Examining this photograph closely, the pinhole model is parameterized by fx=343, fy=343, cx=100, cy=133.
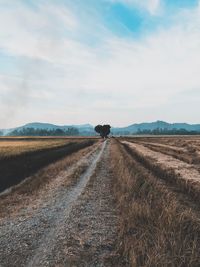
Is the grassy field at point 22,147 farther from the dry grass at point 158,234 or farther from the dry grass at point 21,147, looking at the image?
the dry grass at point 158,234

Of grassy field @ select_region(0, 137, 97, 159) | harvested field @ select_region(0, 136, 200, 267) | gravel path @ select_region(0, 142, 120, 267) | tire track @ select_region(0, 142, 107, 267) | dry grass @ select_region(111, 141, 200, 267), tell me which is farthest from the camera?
grassy field @ select_region(0, 137, 97, 159)

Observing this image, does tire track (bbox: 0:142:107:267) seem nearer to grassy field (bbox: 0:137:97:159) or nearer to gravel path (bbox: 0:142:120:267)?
gravel path (bbox: 0:142:120:267)

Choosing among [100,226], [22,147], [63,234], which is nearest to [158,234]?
[100,226]

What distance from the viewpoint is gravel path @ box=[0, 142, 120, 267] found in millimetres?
9586

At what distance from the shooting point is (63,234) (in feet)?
38.2

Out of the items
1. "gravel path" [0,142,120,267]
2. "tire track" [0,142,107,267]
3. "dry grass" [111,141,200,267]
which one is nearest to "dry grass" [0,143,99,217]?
"gravel path" [0,142,120,267]

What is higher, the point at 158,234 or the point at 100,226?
the point at 158,234

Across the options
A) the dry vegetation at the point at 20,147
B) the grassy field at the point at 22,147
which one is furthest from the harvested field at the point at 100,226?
the grassy field at the point at 22,147

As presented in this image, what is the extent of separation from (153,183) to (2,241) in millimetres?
12297

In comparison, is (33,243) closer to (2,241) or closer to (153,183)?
(2,241)

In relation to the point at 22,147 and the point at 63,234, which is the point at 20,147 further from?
the point at 63,234

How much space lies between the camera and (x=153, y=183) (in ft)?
70.9

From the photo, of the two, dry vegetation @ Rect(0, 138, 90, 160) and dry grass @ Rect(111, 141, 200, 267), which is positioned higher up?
dry vegetation @ Rect(0, 138, 90, 160)

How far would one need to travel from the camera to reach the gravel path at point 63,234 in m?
9.59
